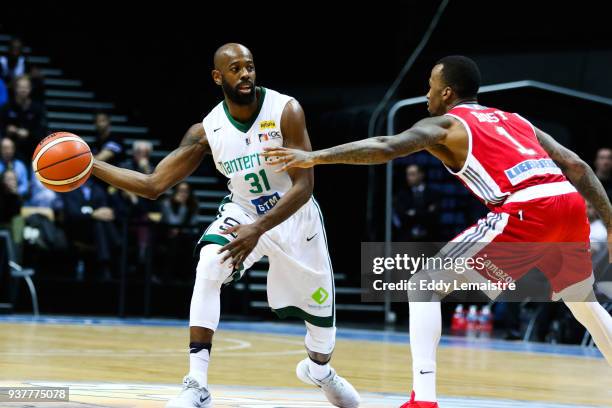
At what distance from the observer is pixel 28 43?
65.4 feet

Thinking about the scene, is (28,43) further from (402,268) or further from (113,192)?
(402,268)

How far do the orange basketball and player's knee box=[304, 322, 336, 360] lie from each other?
152cm

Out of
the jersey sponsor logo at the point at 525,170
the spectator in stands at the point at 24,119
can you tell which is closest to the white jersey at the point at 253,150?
the jersey sponsor logo at the point at 525,170

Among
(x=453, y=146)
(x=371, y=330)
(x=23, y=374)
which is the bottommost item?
(x=371, y=330)

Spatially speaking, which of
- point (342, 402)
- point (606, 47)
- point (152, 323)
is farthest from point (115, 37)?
point (342, 402)

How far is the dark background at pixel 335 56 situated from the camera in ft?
50.2

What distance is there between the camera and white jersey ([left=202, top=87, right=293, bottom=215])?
604 centimetres

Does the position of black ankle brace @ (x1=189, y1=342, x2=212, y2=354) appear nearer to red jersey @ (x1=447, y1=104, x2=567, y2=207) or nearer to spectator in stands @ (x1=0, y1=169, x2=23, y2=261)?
red jersey @ (x1=447, y1=104, x2=567, y2=207)

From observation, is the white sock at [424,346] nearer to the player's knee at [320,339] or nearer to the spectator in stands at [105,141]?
the player's knee at [320,339]

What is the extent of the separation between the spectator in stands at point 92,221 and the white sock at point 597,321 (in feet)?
31.5

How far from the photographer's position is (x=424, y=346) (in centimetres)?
527

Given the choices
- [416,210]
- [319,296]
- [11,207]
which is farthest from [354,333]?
[319,296]

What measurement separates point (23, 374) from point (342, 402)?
7.63 feet

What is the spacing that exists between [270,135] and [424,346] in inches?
59.5
